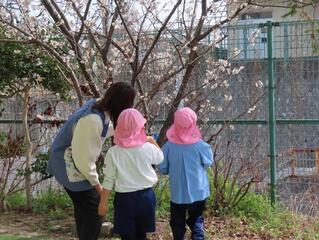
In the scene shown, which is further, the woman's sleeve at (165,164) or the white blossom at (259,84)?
the white blossom at (259,84)

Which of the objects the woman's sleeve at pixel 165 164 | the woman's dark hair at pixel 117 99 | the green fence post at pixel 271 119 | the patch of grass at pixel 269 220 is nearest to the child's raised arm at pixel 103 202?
the woman's dark hair at pixel 117 99

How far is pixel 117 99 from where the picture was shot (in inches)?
179

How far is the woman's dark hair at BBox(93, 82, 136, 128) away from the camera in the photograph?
4.53 m

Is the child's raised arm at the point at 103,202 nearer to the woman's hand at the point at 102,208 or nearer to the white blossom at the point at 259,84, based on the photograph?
the woman's hand at the point at 102,208

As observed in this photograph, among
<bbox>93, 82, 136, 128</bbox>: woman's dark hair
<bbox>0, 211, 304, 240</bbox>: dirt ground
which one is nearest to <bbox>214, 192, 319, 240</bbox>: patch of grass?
<bbox>0, 211, 304, 240</bbox>: dirt ground

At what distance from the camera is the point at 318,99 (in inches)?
270

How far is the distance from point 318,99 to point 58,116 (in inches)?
138

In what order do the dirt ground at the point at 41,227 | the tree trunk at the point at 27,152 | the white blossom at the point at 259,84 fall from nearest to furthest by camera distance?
the dirt ground at the point at 41,227, the white blossom at the point at 259,84, the tree trunk at the point at 27,152

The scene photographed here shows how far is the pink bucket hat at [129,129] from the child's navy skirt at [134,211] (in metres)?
0.41

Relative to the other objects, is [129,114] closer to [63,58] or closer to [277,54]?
[63,58]

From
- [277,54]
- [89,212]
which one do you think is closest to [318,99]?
[277,54]

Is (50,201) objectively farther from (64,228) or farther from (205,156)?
(205,156)

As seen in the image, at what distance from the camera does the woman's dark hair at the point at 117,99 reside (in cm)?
453

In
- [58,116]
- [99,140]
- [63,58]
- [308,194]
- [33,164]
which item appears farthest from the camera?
[58,116]
